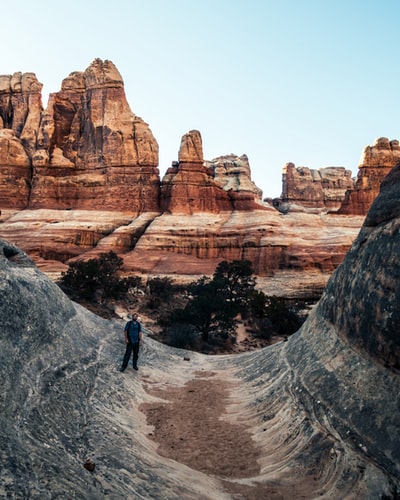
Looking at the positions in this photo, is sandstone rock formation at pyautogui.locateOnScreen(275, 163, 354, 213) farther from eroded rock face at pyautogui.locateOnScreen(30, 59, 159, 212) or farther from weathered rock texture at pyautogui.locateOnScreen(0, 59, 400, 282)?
eroded rock face at pyautogui.locateOnScreen(30, 59, 159, 212)

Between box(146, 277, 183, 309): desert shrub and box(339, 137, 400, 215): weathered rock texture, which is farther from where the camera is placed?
box(339, 137, 400, 215): weathered rock texture

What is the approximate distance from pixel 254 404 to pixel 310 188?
89.6m

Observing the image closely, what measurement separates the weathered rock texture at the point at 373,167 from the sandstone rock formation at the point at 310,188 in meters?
35.5

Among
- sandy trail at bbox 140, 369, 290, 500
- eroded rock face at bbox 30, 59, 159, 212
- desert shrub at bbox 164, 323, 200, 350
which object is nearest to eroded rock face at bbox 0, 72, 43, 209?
eroded rock face at bbox 30, 59, 159, 212

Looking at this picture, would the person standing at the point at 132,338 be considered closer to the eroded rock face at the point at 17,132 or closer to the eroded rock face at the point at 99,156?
the eroded rock face at the point at 99,156

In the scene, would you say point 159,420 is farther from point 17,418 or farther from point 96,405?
point 17,418

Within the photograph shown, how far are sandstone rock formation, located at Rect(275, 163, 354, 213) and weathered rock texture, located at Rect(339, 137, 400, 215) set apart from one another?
35512 millimetres

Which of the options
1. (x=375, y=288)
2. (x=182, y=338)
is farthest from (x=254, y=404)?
(x=182, y=338)

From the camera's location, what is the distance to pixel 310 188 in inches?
3656

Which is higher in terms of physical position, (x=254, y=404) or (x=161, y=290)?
(x=254, y=404)

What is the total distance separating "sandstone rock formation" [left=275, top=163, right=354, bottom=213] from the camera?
92.0 metres

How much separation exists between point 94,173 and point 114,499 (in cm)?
5057

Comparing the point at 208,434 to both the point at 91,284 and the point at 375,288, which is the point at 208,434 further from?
the point at 91,284

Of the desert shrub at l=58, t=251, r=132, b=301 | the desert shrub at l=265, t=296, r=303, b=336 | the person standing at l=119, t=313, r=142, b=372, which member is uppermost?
the person standing at l=119, t=313, r=142, b=372
